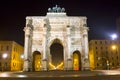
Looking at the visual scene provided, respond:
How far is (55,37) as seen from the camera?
60.8m

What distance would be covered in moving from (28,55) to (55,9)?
15011mm

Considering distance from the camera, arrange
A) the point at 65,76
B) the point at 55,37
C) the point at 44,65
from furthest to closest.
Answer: the point at 55,37 < the point at 44,65 < the point at 65,76

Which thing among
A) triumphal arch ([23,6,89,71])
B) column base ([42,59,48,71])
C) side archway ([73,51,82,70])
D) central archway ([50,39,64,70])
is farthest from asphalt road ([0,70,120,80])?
central archway ([50,39,64,70])

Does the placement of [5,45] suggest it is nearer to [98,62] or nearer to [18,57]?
[18,57]

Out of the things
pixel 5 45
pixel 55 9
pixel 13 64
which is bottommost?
pixel 13 64

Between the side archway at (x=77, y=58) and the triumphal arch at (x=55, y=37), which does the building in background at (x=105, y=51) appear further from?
the triumphal arch at (x=55, y=37)

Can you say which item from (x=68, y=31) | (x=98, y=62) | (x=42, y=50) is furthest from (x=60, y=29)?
(x=98, y=62)

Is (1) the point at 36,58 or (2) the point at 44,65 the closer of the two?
(2) the point at 44,65

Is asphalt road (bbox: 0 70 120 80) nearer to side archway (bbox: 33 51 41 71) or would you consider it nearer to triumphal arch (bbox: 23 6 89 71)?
triumphal arch (bbox: 23 6 89 71)

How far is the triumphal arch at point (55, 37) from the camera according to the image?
58.9 meters

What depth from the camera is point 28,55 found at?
59031mm

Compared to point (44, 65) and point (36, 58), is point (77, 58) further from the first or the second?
point (44, 65)

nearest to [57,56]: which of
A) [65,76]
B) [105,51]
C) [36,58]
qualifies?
[105,51]

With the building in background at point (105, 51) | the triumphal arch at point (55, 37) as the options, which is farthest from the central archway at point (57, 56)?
Result: the triumphal arch at point (55, 37)
